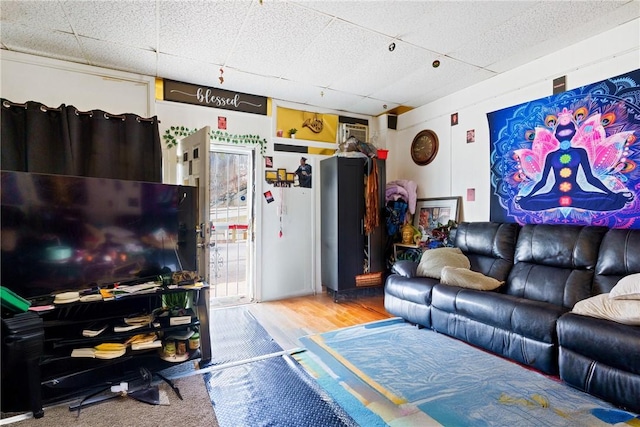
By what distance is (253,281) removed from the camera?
13.1 feet

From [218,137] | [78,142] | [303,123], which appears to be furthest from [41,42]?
[303,123]

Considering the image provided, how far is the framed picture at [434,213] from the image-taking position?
12.6ft

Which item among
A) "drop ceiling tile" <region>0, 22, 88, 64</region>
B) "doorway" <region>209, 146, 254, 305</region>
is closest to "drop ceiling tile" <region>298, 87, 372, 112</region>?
"doorway" <region>209, 146, 254, 305</region>

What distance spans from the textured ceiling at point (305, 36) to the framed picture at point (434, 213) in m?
1.42

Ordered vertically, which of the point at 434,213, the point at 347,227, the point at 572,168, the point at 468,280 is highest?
the point at 572,168

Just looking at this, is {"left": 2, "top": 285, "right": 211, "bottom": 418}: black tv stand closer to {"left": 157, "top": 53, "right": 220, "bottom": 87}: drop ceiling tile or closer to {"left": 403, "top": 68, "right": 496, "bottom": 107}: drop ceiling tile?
{"left": 157, "top": 53, "right": 220, "bottom": 87}: drop ceiling tile

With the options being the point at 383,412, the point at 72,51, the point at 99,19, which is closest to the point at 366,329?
the point at 383,412

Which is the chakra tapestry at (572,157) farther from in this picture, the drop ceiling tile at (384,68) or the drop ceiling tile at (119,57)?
the drop ceiling tile at (119,57)

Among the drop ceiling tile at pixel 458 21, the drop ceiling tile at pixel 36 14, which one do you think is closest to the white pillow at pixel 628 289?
the drop ceiling tile at pixel 458 21

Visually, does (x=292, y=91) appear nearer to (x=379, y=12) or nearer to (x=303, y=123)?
(x=303, y=123)

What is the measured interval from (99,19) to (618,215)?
4288mm

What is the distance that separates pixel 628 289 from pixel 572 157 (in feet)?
4.32

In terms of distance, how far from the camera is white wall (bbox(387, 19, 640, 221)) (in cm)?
258

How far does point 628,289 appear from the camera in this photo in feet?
6.48
